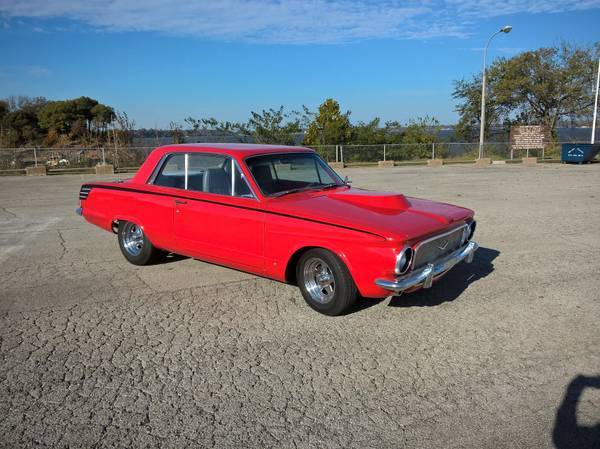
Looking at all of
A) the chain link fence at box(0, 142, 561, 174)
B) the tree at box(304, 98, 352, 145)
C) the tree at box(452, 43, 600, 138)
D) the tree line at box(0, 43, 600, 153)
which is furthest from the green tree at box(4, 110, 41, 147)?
the tree at box(452, 43, 600, 138)

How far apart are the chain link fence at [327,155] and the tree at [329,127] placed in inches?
87.5

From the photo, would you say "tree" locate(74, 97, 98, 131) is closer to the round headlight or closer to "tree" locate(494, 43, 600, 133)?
"tree" locate(494, 43, 600, 133)

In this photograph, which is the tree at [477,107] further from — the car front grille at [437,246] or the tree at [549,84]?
the car front grille at [437,246]

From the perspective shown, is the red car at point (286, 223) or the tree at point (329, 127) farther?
the tree at point (329, 127)

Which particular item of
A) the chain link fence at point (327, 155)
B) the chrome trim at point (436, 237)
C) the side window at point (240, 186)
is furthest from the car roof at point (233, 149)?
the chain link fence at point (327, 155)

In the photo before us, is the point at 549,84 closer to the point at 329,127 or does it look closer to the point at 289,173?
the point at 329,127

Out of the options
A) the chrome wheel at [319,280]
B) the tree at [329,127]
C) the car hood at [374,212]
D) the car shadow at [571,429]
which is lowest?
the car shadow at [571,429]

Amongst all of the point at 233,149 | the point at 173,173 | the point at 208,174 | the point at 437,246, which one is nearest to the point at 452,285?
the point at 437,246

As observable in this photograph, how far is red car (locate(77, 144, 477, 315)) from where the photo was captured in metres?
3.95

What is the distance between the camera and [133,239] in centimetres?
598

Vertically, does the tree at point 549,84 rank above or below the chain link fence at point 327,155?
above

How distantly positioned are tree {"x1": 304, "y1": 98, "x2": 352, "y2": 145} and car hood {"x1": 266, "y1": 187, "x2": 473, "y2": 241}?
2697 centimetres

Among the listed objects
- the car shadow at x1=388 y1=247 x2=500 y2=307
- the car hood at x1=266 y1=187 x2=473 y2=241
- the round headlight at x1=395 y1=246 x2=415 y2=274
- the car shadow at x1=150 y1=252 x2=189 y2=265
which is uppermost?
the car hood at x1=266 y1=187 x2=473 y2=241

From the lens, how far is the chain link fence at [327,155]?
22891 mm
